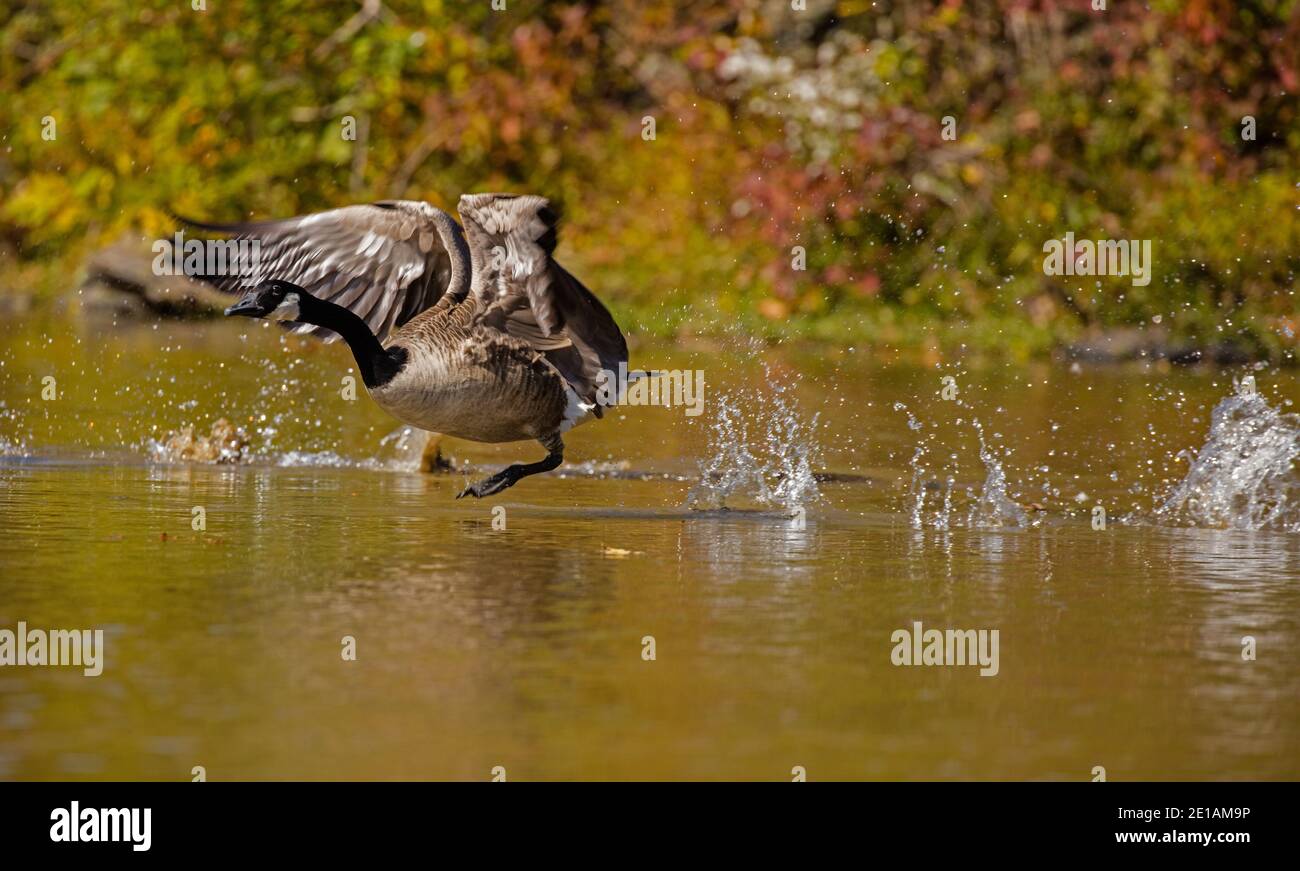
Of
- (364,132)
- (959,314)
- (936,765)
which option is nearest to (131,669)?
(936,765)

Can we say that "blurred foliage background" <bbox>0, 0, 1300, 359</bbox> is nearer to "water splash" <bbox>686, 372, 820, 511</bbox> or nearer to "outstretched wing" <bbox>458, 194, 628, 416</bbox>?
"water splash" <bbox>686, 372, 820, 511</bbox>

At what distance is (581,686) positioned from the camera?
663cm

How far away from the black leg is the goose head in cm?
124

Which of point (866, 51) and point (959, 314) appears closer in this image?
point (959, 314)

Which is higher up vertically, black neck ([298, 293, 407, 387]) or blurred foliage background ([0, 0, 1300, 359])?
blurred foliage background ([0, 0, 1300, 359])

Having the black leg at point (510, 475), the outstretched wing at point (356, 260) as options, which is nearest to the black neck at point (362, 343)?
the outstretched wing at point (356, 260)

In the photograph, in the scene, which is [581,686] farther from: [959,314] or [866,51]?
[866,51]

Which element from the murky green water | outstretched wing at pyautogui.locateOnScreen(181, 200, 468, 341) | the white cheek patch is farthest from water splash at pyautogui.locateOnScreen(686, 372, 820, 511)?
the white cheek patch

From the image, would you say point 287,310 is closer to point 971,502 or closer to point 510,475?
point 510,475

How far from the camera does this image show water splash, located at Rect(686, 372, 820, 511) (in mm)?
11422

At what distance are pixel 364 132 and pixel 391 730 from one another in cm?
1830
